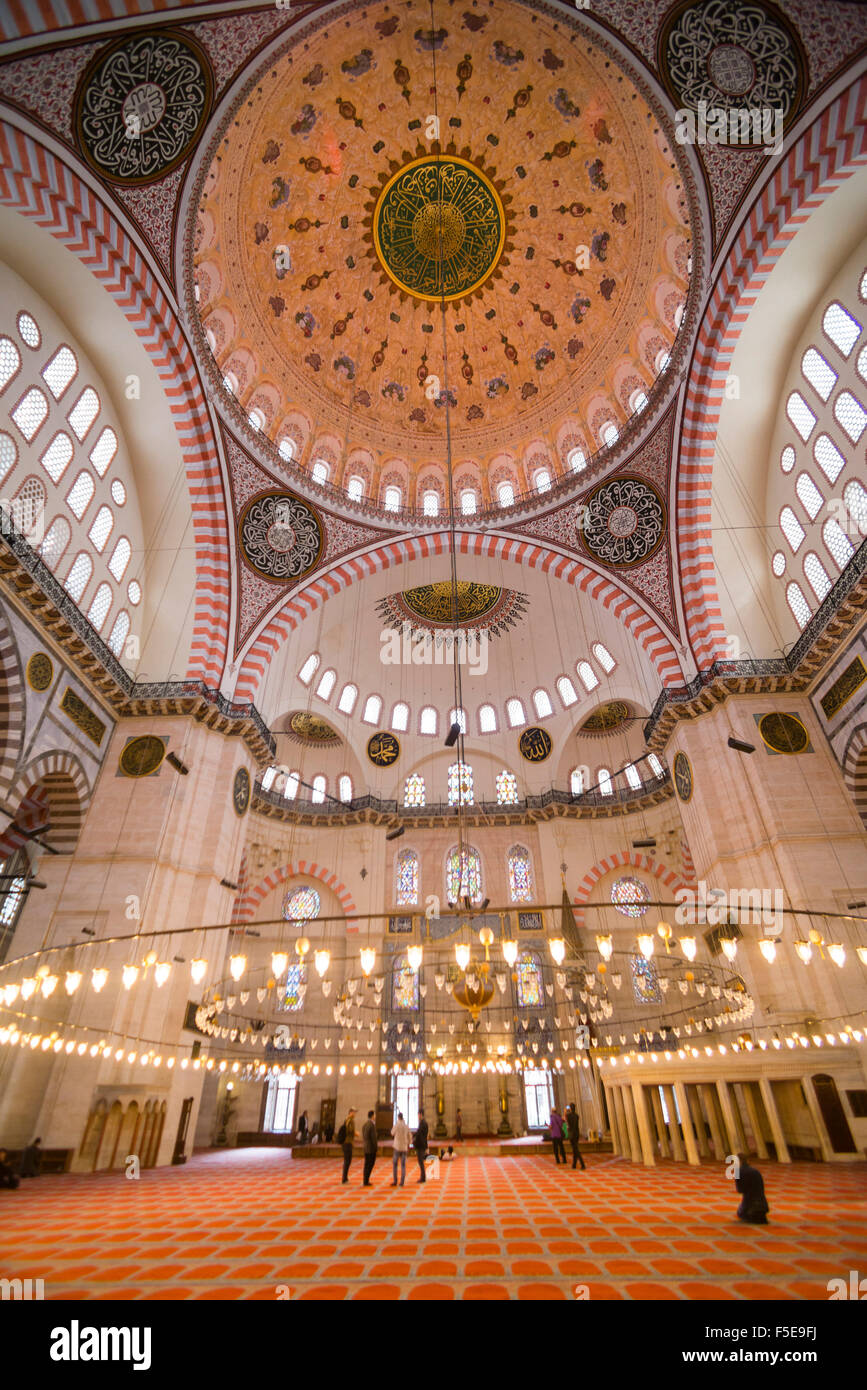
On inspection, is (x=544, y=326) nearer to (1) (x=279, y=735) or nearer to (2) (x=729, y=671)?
(2) (x=729, y=671)

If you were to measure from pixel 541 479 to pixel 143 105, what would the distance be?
10.4 metres

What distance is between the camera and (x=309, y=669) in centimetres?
1869

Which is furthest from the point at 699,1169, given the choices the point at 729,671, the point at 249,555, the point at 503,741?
the point at 249,555

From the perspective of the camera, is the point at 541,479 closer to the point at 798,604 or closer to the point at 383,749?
the point at 798,604

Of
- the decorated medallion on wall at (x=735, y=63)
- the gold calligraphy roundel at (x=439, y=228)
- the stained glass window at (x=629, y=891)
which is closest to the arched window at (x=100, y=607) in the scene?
the gold calligraphy roundel at (x=439, y=228)

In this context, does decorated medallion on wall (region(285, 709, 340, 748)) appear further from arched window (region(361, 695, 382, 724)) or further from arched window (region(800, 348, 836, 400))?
arched window (region(800, 348, 836, 400))

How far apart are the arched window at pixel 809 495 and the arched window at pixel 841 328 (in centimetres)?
211

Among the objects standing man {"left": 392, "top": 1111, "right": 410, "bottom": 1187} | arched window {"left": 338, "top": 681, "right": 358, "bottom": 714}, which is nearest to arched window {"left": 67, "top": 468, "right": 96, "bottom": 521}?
arched window {"left": 338, "top": 681, "right": 358, "bottom": 714}

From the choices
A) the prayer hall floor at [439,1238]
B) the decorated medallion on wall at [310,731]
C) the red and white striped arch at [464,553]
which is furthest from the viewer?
the decorated medallion on wall at [310,731]

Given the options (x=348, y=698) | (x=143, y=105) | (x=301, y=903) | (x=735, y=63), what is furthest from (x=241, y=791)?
(x=735, y=63)

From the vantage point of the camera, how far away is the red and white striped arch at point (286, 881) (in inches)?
689

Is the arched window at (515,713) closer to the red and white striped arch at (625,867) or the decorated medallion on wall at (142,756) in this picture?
the red and white striped arch at (625,867)

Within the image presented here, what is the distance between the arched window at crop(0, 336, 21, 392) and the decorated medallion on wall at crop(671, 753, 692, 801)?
45.7ft

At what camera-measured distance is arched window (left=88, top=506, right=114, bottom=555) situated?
39.4 feet
